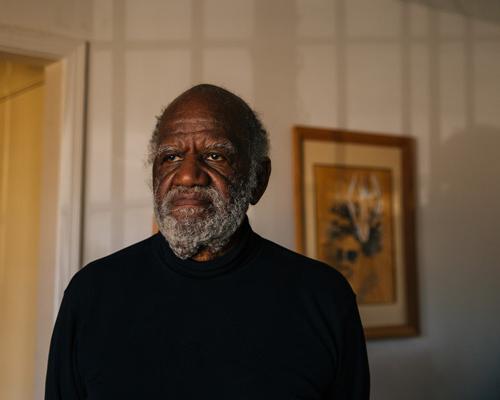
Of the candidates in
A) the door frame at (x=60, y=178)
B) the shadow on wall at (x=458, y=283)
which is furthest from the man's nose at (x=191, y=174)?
the shadow on wall at (x=458, y=283)

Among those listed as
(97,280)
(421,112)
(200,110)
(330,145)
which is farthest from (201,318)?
(421,112)

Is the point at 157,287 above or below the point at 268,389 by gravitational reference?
above

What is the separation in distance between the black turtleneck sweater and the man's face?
0.19 feet

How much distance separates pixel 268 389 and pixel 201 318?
0.17 metres

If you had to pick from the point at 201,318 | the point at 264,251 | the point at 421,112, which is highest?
the point at 421,112

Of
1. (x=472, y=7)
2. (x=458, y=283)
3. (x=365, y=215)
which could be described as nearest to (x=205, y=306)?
(x=365, y=215)

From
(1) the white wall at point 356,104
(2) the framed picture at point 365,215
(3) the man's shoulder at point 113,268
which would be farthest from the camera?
(2) the framed picture at point 365,215

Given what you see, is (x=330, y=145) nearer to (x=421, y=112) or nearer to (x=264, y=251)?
(x=421, y=112)

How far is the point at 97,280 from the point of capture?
1149 millimetres

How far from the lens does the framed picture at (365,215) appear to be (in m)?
2.52

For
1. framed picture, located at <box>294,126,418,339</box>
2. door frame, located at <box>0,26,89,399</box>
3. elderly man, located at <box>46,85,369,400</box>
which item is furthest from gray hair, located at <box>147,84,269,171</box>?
framed picture, located at <box>294,126,418,339</box>

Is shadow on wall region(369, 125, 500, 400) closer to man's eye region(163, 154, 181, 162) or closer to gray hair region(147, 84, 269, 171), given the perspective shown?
gray hair region(147, 84, 269, 171)

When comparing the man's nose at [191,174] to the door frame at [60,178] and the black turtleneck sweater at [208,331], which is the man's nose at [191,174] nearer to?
the black turtleneck sweater at [208,331]

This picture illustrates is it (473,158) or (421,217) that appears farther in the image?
(473,158)
